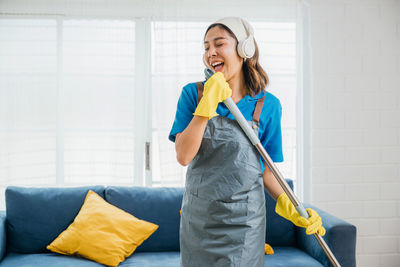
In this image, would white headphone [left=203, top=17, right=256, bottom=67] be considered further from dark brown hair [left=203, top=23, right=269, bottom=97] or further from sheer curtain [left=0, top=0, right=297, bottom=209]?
sheer curtain [left=0, top=0, right=297, bottom=209]

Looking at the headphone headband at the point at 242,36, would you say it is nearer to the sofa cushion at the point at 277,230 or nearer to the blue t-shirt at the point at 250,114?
the blue t-shirt at the point at 250,114

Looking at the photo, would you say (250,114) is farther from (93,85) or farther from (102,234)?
(93,85)

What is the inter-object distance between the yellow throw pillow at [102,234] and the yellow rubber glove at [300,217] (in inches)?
42.5

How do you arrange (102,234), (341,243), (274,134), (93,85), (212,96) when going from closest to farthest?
(212,96), (274,134), (341,243), (102,234), (93,85)

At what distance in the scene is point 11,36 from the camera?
2.60 m

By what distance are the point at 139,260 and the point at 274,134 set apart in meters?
1.22

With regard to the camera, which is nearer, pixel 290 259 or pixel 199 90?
pixel 199 90

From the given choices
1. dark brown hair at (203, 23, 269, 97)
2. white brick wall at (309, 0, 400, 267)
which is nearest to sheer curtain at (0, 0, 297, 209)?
white brick wall at (309, 0, 400, 267)

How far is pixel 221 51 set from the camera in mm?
1269

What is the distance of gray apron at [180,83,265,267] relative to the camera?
1.18 m

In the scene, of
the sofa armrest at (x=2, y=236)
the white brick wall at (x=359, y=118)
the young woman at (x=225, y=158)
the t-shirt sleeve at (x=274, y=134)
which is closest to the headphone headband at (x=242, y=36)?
the young woman at (x=225, y=158)

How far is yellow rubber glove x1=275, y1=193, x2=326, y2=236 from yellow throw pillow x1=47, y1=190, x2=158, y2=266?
1.08 m

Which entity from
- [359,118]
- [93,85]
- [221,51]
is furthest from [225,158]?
[359,118]

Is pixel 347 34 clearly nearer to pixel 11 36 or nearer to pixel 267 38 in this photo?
pixel 267 38
